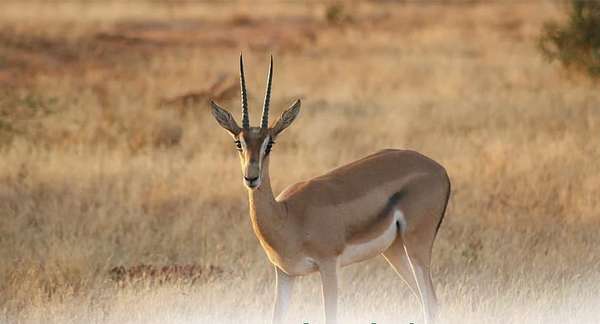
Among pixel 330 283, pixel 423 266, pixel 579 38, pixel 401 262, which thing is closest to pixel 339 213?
pixel 330 283

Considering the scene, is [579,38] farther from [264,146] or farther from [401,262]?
[264,146]

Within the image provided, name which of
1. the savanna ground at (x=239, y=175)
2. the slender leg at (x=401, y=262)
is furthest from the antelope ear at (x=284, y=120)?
the savanna ground at (x=239, y=175)

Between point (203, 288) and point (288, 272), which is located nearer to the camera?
point (288, 272)

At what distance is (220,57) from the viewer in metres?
25.8

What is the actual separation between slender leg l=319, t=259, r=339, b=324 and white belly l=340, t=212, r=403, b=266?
0.47 ft

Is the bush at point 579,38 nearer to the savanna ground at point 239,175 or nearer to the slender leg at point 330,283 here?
the savanna ground at point 239,175

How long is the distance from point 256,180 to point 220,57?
19154mm

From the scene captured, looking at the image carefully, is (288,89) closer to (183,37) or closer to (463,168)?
(463,168)

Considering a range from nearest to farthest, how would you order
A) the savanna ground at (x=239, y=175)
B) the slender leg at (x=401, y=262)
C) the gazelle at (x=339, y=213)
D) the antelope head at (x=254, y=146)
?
the antelope head at (x=254, y=146) < the gazelle at (x=339, y=213) < the slender leg at (x=401, y=262) < the savanna ground at (x=239, y=175)

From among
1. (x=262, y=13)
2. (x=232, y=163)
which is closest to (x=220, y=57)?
(x=232, y=163)

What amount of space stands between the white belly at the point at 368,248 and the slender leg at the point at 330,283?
0.14 meters

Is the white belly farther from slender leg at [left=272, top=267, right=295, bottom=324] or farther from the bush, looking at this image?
the bush

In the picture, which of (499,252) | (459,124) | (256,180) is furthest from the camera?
(459,124)

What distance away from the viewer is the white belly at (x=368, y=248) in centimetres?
745
